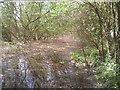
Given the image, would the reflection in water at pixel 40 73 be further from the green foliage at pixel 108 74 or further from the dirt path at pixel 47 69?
the green foliage at pixel 108 74

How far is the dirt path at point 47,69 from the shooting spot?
1.93 metres

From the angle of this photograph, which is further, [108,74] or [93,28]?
[93,28]

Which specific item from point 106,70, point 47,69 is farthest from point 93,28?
point 47,69

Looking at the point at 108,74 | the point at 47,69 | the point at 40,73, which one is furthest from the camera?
the point at 47,69

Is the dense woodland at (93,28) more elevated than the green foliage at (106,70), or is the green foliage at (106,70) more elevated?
the dense woodland at (93,28)

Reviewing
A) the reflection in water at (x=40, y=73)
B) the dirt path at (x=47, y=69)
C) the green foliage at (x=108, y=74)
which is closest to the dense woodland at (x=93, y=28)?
the green foliage at (x=108, y=74)

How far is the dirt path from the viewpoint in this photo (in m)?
1.93

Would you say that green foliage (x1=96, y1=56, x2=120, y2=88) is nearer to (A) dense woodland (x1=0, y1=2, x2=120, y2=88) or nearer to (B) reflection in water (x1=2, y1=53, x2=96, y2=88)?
(A) dense woodland (x1=0, y1=2, x2=120, y2=88)

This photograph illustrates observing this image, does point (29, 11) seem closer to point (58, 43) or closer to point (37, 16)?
point (37, 16)

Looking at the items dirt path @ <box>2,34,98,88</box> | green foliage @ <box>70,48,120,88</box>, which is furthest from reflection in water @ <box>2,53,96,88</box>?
green foliage @ <box>70,48,120,88</box>

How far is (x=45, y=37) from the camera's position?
146 inches

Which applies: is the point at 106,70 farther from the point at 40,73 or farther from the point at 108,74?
the point at 40,73

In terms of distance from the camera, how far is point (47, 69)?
89.0 inches

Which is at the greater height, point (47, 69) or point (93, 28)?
point (93, 28)
